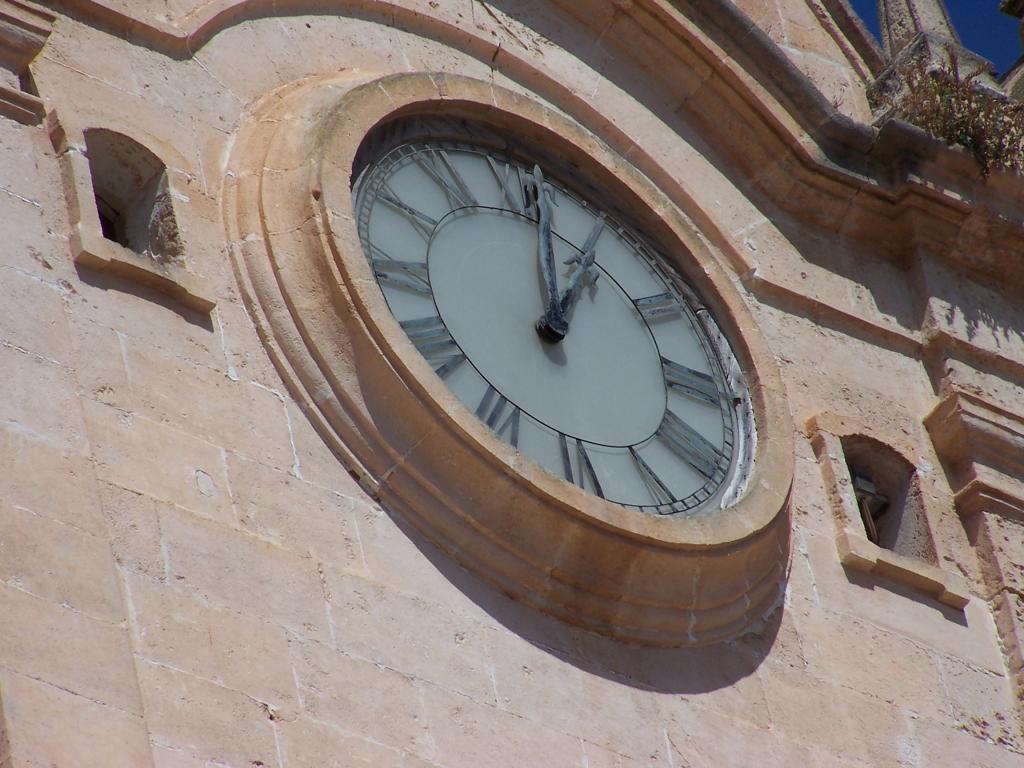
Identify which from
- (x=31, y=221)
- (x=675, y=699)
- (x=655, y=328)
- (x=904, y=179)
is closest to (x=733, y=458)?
(x=655, y=328)

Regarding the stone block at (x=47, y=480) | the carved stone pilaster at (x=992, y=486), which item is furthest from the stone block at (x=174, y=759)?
the carved stone pilaster at (x=992, y=486)

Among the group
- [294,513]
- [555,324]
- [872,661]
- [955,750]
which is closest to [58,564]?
[294,513]

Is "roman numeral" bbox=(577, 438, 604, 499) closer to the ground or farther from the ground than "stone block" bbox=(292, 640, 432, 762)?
farther from the ground

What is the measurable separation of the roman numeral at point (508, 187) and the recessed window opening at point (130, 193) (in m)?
1.37

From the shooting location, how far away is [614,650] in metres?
7.08

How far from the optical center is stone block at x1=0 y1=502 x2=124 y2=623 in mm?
5664

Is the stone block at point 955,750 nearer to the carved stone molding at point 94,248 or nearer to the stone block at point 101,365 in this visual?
the carved stone molding at point 94,248

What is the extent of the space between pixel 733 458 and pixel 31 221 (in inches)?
98.5

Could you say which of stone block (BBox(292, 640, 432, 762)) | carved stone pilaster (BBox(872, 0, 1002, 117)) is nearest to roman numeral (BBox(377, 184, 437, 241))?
stone block (BBox(292, 640, 432, 762))

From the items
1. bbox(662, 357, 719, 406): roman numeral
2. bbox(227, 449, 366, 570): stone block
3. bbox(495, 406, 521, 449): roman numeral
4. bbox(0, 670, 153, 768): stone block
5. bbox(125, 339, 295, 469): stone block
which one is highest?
bbox(662, 357, 719, 406): roman numeral

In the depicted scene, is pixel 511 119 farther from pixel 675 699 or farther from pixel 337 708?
pixel 337 708

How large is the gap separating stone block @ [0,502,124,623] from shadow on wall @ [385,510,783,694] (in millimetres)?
1173

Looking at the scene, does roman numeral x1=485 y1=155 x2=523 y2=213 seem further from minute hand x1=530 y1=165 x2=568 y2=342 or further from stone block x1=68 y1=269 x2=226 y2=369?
stone block x1=68 y1=269 x2=226 y2=369

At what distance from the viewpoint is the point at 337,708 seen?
614 centimetres
